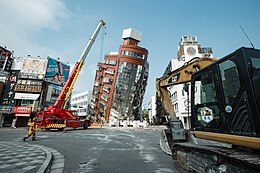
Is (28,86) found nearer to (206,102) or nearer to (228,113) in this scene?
(206,102)

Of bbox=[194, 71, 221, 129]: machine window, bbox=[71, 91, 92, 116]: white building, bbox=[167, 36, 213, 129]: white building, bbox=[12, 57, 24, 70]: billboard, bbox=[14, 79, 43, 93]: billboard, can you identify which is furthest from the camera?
bbox=[71, 91, 92, 116]: white building

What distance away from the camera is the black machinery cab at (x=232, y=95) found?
7.88 feet

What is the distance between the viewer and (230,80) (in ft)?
9.53

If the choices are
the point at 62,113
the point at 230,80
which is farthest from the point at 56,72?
the point at 230,80

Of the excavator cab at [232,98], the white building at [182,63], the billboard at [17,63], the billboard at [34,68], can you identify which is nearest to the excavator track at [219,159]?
the excavator cab at [232,98]

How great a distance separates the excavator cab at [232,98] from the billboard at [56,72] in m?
39.2

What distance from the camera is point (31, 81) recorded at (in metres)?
34.5

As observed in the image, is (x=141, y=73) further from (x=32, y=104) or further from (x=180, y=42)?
(x=32, y=104)

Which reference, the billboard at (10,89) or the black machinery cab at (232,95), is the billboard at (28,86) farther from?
the black machinery cab at (232,95)

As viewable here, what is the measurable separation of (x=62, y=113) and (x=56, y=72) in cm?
2407

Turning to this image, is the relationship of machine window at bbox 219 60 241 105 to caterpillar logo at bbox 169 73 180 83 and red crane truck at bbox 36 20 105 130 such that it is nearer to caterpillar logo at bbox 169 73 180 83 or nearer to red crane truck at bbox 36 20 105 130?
caterpillar logo at bbox 169 73 180 83

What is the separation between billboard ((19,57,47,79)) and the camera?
3481 centimetres

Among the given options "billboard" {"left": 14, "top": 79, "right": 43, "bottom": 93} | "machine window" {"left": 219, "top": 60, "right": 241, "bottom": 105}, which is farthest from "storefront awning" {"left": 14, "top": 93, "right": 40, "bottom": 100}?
"machine window" {"left": 219, "top": 60, "right": 241, "bottom": 105}

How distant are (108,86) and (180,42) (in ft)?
97.1
